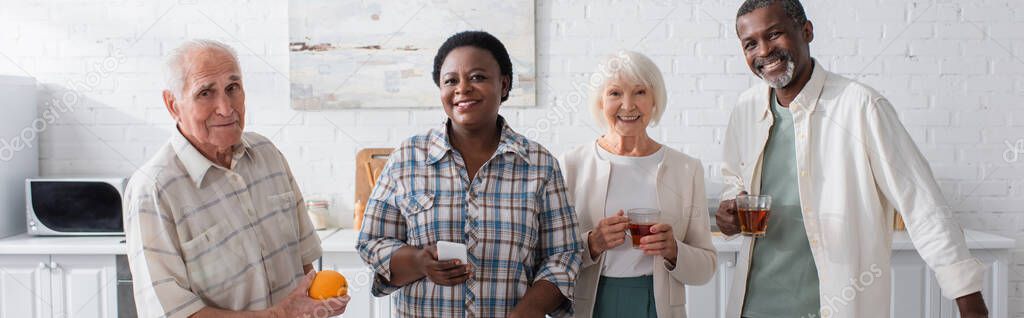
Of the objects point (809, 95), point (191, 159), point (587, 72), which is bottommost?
point (191, 159)

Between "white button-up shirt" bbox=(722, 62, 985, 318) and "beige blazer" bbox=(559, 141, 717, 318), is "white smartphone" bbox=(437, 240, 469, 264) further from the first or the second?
"white button-up shirt" bbox=(722, 62, 985, 318)

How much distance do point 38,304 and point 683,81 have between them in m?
3.32

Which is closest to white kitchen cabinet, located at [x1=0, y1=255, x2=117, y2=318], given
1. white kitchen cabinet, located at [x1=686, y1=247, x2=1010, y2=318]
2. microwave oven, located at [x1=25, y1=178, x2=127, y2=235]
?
microwave oven, located at [x1=25, y1=178, x2=127, y2=235]

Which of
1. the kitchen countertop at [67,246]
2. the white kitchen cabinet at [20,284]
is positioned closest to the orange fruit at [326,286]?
the kitchen countertop at [67,246]

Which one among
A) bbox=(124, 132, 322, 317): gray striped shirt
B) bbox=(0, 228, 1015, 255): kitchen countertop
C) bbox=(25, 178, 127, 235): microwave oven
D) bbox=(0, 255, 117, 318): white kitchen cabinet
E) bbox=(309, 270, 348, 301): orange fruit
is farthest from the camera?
bbox=(25, 178, 127, 235): microwave oven

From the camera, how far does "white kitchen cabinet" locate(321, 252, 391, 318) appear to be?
3361 mm

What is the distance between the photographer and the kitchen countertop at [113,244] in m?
3.28

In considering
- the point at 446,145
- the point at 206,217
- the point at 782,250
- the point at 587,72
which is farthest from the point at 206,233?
the point at 587,72

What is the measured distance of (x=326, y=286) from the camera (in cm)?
164

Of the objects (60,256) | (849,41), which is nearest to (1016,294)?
(849,41)

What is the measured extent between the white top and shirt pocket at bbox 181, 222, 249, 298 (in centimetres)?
100

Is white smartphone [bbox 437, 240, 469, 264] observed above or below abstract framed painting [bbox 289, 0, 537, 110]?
below

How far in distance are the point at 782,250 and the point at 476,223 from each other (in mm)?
884

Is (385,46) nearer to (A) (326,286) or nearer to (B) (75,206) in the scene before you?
(B) (75,206)
